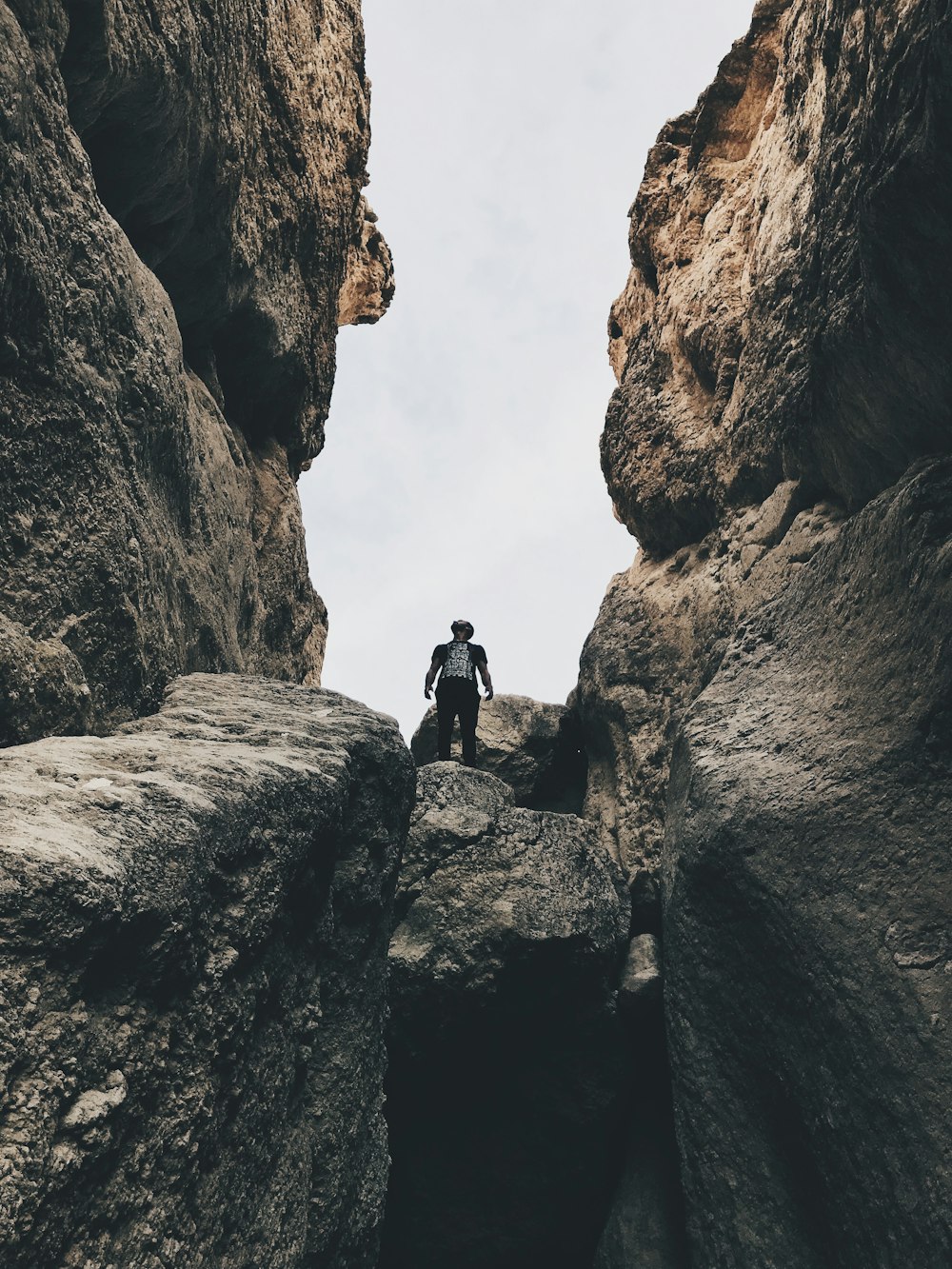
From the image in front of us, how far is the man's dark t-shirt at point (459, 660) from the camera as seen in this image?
1008 cm

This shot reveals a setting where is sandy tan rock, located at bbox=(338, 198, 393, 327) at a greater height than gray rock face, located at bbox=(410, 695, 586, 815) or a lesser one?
greater

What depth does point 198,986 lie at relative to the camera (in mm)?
3111

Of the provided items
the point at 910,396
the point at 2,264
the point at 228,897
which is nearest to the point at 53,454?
the point at 2,264

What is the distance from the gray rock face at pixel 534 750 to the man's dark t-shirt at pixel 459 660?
1.12 m

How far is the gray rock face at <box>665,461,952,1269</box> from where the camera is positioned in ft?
13.7

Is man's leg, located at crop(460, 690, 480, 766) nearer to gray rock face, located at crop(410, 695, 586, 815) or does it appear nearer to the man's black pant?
the man's black pant

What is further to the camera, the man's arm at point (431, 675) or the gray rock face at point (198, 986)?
the man's arm at point (431, 675)

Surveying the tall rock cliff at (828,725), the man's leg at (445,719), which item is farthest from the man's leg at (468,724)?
the tall rock cliff at (828,725)

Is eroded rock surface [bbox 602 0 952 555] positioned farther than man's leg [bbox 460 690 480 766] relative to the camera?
No

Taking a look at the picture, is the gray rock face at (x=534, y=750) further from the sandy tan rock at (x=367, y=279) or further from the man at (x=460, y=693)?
the sandy tan rock at (x=367, y=279)

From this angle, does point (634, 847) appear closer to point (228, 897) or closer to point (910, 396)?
point (910, 396)

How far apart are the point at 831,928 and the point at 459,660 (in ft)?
19.8

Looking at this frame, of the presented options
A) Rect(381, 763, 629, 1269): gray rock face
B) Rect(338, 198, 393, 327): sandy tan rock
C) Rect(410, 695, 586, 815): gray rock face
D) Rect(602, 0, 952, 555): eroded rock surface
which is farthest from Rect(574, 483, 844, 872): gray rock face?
Rect(338, 198, 393, 327): sandy tan rock

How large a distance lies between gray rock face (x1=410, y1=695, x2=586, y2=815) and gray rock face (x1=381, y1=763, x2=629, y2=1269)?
11.8 feet
